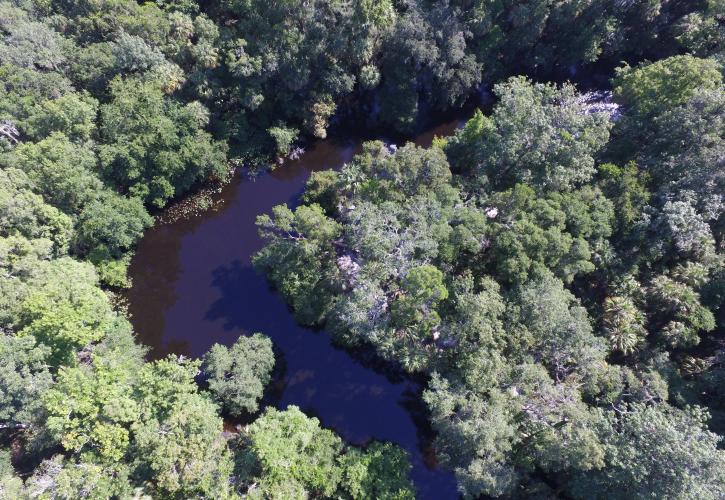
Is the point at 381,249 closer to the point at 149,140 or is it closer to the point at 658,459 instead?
the point at 658,459

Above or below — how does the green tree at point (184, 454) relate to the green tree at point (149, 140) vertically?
below

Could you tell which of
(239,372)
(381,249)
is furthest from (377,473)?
(381,249)

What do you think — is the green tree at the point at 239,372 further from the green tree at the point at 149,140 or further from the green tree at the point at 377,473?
the green tree at the point at 149,140

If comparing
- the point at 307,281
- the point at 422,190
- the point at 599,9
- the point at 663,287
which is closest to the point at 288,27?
the point at 422,190

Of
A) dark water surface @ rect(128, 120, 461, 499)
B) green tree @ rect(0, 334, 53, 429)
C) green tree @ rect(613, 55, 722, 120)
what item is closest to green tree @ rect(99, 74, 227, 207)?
dark water surface @ rect(128, 120, 461, 499)

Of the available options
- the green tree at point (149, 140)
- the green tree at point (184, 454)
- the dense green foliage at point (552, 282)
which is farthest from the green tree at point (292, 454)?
the green tree at point (149, 140)

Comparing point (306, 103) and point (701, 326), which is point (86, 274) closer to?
point (306, 103)
